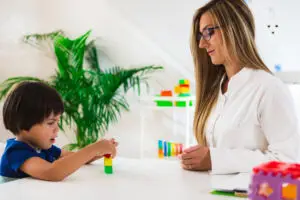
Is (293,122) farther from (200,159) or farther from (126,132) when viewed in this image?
(126,132)

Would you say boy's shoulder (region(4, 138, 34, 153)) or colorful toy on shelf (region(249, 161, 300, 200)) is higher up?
colorful toy on shelf (region(249, 161, 300, 200))

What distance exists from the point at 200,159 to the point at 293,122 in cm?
33

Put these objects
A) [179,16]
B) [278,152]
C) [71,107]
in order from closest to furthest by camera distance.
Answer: [278,152], [179,16], [71,107]

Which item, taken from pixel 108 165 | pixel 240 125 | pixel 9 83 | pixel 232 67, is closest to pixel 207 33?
pixel 232 67

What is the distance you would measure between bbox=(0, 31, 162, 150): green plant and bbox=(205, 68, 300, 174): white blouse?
2214mm

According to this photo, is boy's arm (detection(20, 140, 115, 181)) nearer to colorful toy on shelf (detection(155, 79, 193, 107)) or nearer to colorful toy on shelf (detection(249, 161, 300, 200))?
colorful toy on shelf (detection(249, 161, 300, 200))

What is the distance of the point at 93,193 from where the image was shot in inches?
51.6

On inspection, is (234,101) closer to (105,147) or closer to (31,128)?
(105,147)

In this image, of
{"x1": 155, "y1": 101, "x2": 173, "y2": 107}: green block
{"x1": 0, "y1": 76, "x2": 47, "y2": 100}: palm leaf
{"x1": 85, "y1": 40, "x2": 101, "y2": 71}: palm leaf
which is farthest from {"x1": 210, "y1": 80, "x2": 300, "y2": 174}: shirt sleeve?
{"x1": 85, "y1": 40, "x2": 101, "y2": 71}: palm leaf

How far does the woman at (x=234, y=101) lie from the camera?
165 centimetres

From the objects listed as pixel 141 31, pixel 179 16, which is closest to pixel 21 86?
pixel 179 16

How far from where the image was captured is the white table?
128 cm

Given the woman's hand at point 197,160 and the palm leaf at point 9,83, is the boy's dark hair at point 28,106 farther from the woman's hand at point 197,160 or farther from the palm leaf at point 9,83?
the palm leaf at point 9,83

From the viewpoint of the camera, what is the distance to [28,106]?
1673 mm
